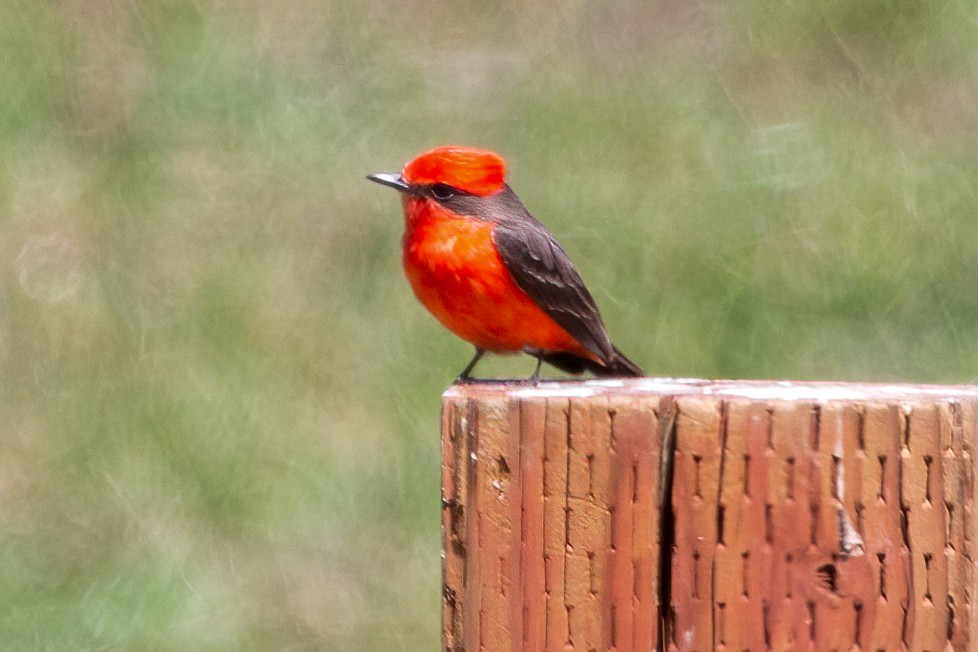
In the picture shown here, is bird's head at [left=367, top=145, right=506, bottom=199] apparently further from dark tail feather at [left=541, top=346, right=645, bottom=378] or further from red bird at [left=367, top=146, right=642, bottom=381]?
dark tail feather at [left=541, top=346, right=645, bottom=378]

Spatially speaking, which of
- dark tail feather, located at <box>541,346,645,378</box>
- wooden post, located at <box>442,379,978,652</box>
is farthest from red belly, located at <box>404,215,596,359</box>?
wooden post, located at <box>442,379,978,652</box>

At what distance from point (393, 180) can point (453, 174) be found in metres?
0.21

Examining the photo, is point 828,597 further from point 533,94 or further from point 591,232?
point 533,94

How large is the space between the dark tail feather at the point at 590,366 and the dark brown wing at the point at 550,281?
0.13 meters

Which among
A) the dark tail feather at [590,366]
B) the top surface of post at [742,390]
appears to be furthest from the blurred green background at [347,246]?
the top surface of post at [742,390]

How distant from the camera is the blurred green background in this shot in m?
5.54

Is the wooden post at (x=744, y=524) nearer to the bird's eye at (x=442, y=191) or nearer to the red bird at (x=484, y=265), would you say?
the red bird at (x=484, y=265)

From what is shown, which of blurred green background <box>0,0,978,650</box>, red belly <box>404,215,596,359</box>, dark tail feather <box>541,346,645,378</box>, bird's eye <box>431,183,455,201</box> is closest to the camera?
red belly <box>404,215,596,359</box>

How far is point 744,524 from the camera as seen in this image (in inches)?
82.4

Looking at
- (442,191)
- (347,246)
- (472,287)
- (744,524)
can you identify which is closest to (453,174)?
(442,191)

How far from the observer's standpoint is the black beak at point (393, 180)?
4352 mm

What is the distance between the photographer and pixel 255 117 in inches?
286

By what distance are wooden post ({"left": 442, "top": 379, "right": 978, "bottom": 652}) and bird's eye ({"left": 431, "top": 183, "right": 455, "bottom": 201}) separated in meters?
2.16

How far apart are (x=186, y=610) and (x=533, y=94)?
9.93 ft
